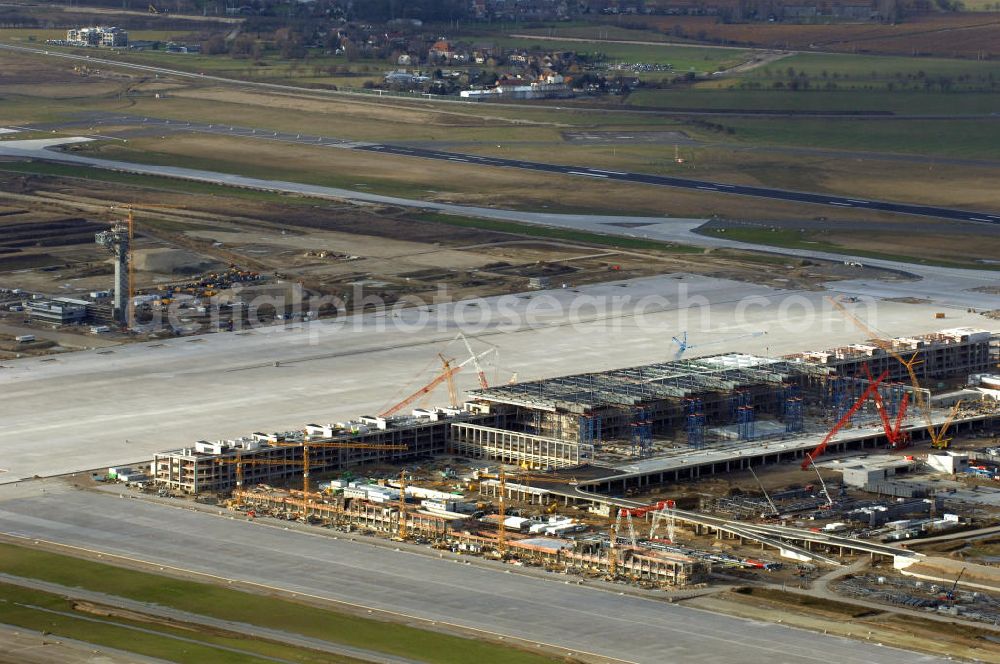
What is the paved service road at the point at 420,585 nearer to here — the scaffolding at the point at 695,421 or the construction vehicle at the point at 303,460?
the construction vehicle at the point at 303,460

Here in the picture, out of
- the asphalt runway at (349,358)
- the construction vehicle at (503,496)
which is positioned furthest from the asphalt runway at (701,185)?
the construction vehicle at (503,496)

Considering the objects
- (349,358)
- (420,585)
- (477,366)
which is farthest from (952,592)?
(349,358)

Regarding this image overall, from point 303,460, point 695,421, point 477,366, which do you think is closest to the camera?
point 303,460

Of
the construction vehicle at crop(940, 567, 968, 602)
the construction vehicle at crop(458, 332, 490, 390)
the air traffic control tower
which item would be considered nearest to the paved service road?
the construction vehicle at crop(940, 567, 968, 602)

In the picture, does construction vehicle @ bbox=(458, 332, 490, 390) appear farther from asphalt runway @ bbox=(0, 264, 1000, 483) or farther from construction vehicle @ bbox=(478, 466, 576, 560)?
construction vehicle @ bbox=(478, 466, 576, 560)

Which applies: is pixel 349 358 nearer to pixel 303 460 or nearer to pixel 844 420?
pixel 303 460

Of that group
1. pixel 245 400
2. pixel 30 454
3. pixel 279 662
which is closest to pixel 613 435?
pixel 245 400

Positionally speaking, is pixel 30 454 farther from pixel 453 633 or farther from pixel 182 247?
pixel 182 247
